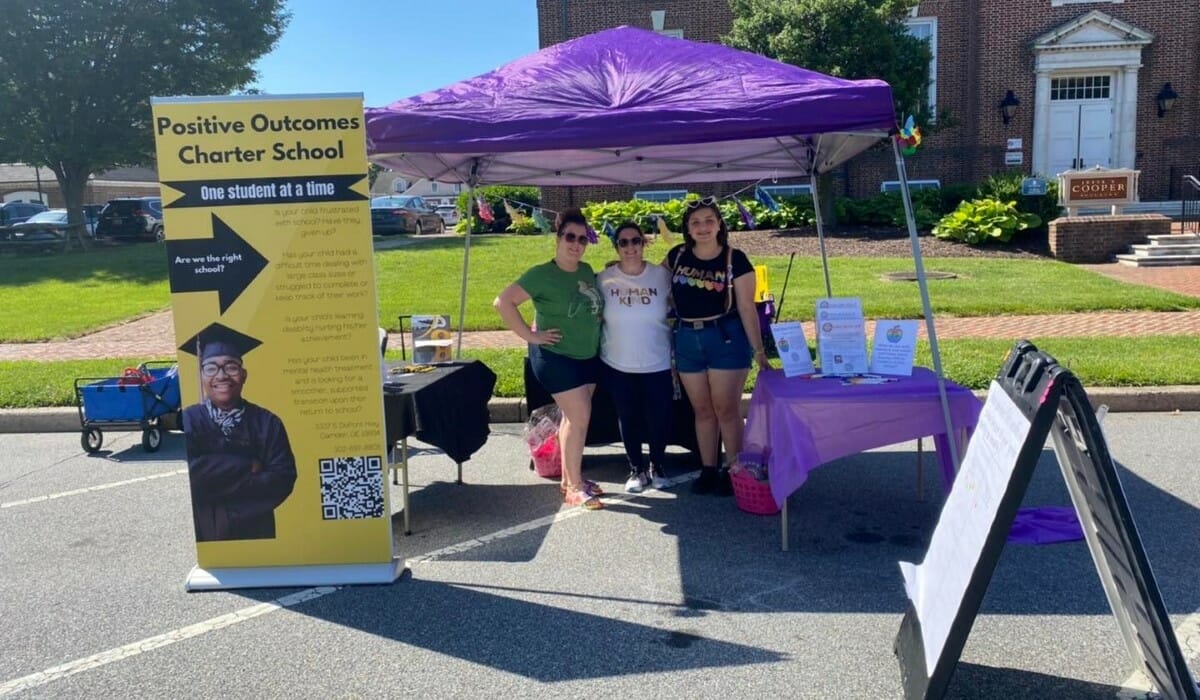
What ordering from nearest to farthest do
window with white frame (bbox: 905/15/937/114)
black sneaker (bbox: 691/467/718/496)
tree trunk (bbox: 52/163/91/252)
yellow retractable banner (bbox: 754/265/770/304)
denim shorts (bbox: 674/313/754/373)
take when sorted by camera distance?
denim shorts (bbox: 674/313/754/373) < black sneaker (bbox: 691/467/718/496) < yellow retractable banner (bbox: 754/265/770/304) < window with white frame (bbox: 905/15/937/114) < tree trunk (bbox: 52/163/91/252)

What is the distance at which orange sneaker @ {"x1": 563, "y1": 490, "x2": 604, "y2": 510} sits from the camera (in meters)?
5.57

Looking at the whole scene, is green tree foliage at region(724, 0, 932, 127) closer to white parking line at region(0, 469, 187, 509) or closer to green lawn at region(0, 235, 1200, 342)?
green lawn at region(0, 235, 1200, 342)

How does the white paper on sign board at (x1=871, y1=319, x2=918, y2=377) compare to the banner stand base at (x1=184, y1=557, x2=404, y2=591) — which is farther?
the white paper on sign board at (x1=871, y1=319, x2=918, y2=377)

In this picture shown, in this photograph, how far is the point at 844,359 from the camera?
5.33m

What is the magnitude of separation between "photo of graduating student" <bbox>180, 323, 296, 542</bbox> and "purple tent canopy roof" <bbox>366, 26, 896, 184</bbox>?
1428mm

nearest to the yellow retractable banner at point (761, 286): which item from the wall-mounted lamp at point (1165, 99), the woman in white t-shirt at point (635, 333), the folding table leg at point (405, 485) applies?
the woman in white t-shirt at point (635, 333)

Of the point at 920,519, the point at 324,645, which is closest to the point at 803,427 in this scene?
the point at 920,519

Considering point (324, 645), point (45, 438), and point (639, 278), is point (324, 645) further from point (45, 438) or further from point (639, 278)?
point (45, 438)

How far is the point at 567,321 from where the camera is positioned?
5488 mm

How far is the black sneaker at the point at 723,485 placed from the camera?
5.80 metres

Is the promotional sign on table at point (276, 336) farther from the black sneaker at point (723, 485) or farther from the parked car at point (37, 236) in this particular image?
the parked car at point (37, 236)

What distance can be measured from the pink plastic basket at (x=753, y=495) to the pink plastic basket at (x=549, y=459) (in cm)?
133

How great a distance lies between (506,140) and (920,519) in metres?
3.15

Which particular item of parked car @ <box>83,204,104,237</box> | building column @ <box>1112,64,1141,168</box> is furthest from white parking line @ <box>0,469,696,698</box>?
parked car @ <box>83,204,104,237</box>
